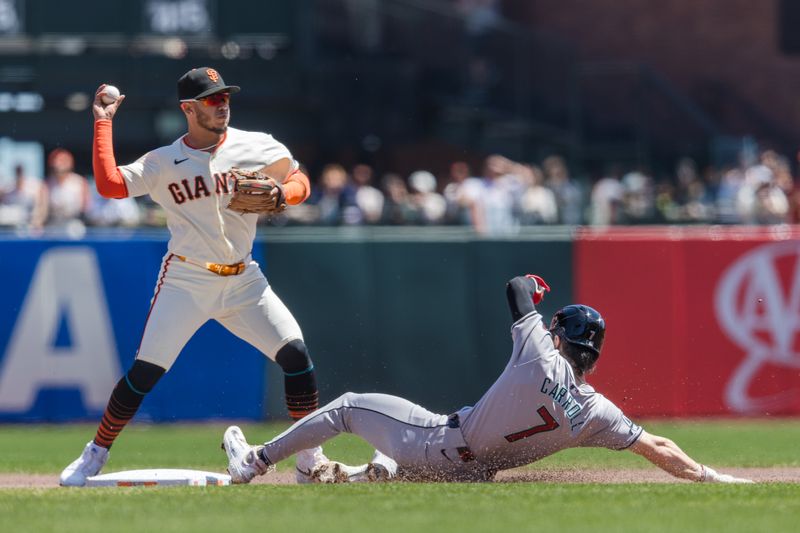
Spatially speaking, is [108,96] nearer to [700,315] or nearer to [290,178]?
[290,178]

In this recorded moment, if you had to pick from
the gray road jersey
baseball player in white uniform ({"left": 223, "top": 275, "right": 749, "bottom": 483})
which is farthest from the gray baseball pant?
the gray road jersey

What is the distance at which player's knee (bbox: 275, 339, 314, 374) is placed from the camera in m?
8.45

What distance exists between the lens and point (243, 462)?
321 inches

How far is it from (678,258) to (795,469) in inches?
133

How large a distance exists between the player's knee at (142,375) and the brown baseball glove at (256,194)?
98 cm

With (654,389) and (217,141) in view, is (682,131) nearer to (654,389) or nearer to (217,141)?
(654,389)

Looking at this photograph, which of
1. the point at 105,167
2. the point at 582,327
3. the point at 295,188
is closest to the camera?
the point at 582,327

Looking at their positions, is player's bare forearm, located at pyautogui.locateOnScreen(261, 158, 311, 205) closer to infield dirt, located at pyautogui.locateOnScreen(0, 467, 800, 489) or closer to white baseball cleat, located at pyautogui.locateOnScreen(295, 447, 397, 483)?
white baseball cleat, located at pyautogui.locateOnScreen(295, 447, 397, 483)

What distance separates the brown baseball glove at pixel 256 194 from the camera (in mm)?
8094

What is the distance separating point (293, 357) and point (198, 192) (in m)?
1.06

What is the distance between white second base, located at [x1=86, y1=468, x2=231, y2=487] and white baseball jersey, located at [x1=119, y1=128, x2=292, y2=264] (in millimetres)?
1213

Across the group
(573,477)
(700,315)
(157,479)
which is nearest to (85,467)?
(157,479)

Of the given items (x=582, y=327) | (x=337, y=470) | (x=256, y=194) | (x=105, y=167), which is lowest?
(x=337, y=470)

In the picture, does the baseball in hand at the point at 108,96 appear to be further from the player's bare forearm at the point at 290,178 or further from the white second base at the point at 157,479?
the white second base at the point at 157,479
